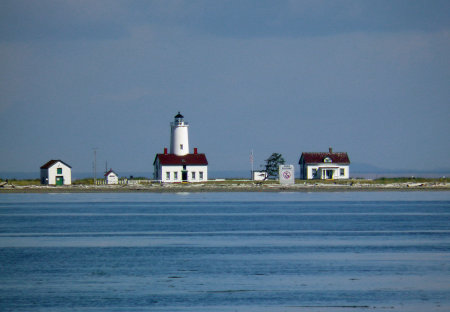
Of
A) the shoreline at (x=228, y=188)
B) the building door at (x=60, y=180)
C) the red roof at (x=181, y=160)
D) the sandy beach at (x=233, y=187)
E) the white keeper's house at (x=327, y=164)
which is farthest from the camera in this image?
the white keeper's house at (x=327, y=164)

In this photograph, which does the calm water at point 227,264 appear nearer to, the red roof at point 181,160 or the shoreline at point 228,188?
the shoreline at point 228,188

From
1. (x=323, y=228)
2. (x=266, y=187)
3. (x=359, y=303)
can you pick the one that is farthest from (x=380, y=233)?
(x=266, y=187)

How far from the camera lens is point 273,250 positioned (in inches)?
1328

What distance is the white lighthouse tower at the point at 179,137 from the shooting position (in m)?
93.3

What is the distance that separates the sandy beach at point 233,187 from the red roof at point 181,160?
2.63 m

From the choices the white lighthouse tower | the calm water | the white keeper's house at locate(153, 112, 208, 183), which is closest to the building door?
the white keeper's house at locate(153, 112, 208, 183)

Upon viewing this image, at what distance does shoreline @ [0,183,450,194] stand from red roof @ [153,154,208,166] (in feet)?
8.62

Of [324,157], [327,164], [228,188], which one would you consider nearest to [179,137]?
[228,188]

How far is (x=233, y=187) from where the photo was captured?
301 feet

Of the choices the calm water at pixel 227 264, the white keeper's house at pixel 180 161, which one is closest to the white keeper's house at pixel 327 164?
the white keeper's house at pixel 180 161

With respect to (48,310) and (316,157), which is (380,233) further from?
(316,157)

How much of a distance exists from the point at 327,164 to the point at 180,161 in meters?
19.5

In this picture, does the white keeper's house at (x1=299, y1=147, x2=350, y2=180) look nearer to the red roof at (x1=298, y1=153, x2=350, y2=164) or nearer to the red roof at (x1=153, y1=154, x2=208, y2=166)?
the red roof at (x1=298, y1=153, x2=350, y2=164)

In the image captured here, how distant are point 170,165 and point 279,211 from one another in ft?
104
